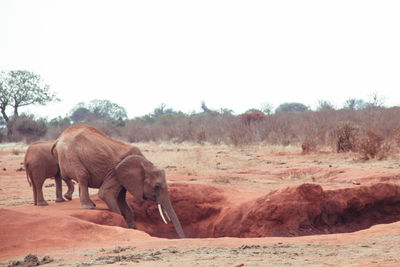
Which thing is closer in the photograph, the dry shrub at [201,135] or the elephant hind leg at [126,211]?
the elephant hind leg at [126,211]

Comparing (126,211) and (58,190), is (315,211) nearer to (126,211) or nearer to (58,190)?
(126,211)

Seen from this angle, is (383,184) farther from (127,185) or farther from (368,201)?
(127,185)

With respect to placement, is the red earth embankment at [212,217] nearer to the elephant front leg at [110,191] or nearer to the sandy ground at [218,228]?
the sandy ground at [218,228]

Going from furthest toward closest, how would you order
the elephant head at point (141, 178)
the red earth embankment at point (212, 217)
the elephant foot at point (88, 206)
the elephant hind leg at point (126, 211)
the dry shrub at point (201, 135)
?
the dry shrub at point (201, 135)
the elephant hind leg at point (126, 211)
the elephant head at point (141, 178)
the elephant foot at point (88, 206)
the red earth embankment at point (212, 217)

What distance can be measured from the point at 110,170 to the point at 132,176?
462mm

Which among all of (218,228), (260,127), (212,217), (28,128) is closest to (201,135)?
(260,127)

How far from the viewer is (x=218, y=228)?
834 centimetres

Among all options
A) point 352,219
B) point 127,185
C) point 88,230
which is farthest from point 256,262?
point 127,185

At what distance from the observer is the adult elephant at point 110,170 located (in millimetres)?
8148

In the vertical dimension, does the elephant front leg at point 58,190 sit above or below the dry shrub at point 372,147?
below

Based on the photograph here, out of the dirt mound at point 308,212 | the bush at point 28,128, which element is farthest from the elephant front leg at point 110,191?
the bush at point 28,128

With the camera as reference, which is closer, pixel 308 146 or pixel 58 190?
pixel 58 190

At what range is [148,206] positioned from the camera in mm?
9422

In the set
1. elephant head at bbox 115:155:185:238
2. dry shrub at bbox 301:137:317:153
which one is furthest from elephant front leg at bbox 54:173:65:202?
dry shrub at bbox 301:137:317:153
